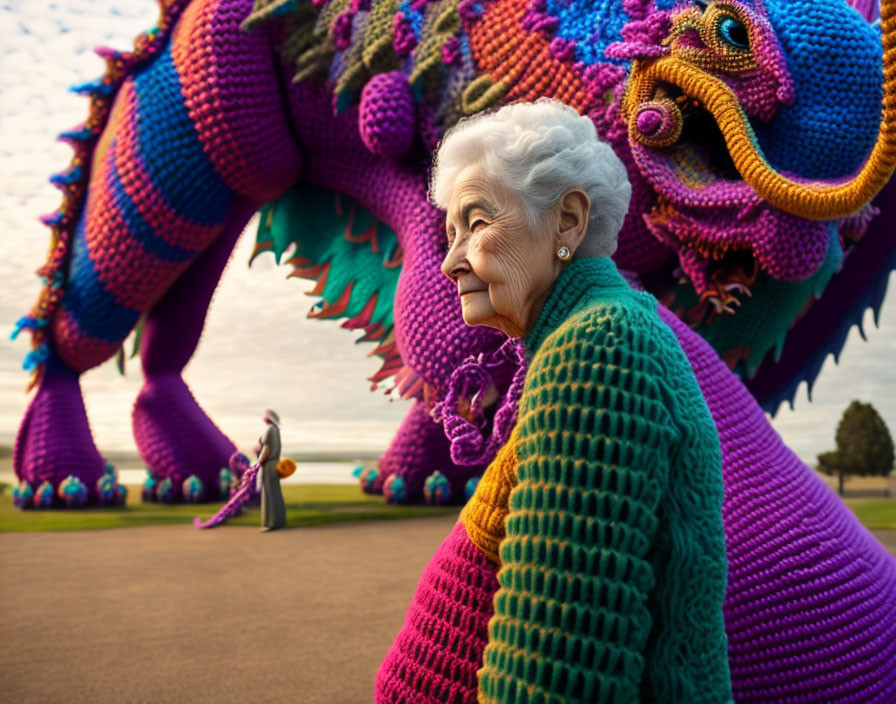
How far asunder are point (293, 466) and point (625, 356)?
9.97 feet

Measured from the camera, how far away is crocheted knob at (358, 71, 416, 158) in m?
2.57

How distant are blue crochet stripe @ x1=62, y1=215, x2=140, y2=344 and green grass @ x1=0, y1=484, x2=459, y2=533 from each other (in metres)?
0.76

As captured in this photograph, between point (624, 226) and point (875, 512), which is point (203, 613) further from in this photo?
point (875, 512)

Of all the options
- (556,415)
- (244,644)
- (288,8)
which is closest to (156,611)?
(244,644)

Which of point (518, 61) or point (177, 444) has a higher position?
point (518, 61)

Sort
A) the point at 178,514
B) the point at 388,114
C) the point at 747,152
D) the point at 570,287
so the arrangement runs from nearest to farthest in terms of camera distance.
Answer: the point at 570,287 < the point at 747,152 < the point at 388,114 < the point at 178,514

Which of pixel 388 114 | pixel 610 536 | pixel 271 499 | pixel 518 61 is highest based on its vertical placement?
pixel 518 61

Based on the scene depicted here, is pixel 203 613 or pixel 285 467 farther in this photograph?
pixel 285 467

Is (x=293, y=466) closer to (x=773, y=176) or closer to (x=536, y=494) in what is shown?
(x=773, y=176)

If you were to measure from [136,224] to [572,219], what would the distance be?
268cm

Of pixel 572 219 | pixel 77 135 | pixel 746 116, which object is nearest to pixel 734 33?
pixel 746 116

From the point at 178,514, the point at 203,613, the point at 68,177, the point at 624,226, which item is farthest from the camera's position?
the point at 178,514

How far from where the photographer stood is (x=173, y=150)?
3170 mm

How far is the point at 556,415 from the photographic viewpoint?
0.92 m
